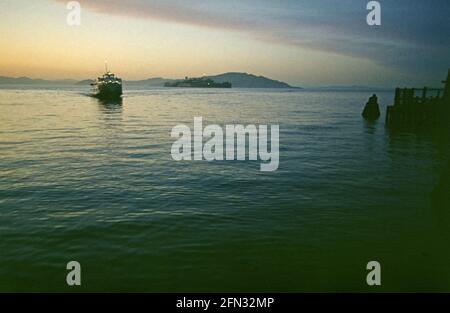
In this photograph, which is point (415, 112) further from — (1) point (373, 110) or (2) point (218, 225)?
(2) point (218, 225)

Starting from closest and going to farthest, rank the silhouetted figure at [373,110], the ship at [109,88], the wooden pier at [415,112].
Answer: the wooden pier at [415,112]
the silhouetted figure at [373,110]
the ship at [109,88]

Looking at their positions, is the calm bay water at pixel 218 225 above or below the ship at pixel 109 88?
below

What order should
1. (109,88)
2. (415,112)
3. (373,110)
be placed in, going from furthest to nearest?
1. (109,88)
2. (373,110)
3. (415,112)

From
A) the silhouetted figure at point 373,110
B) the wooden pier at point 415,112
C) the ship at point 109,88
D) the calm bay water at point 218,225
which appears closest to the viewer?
the calm bay water at point 218,225

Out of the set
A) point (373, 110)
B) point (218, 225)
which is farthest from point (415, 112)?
point (218, 225)

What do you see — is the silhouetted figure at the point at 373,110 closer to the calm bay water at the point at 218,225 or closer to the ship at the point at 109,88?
the calm bay water at the point at 218,225

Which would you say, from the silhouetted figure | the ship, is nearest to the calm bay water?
the silhouetted figure

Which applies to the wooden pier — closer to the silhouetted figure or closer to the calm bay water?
the silhouetted figure

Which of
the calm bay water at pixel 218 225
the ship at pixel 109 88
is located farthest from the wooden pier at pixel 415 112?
the ship at pixel 109 88

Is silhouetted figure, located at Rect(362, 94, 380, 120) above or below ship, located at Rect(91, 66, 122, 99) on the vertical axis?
below

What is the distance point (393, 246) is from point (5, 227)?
44.9ft

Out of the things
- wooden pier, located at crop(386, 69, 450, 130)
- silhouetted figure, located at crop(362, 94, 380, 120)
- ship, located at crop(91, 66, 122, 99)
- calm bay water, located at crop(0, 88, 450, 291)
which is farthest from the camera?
ship, located at crop(91, 66, 122, 99)

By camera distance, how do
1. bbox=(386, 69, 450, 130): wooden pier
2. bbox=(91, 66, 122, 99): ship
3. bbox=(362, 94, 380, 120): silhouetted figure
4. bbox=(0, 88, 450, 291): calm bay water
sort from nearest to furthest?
1. bbox=(0, 88, 450, 291): calm bay water
2. bbox=(386, 69, 450, 130): wooden pier
3. bbox=(362, 94, 380, 120): silhouetted figure
4. bbox=(91, 66, 122, 99): ship

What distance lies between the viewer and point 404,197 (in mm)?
15844
